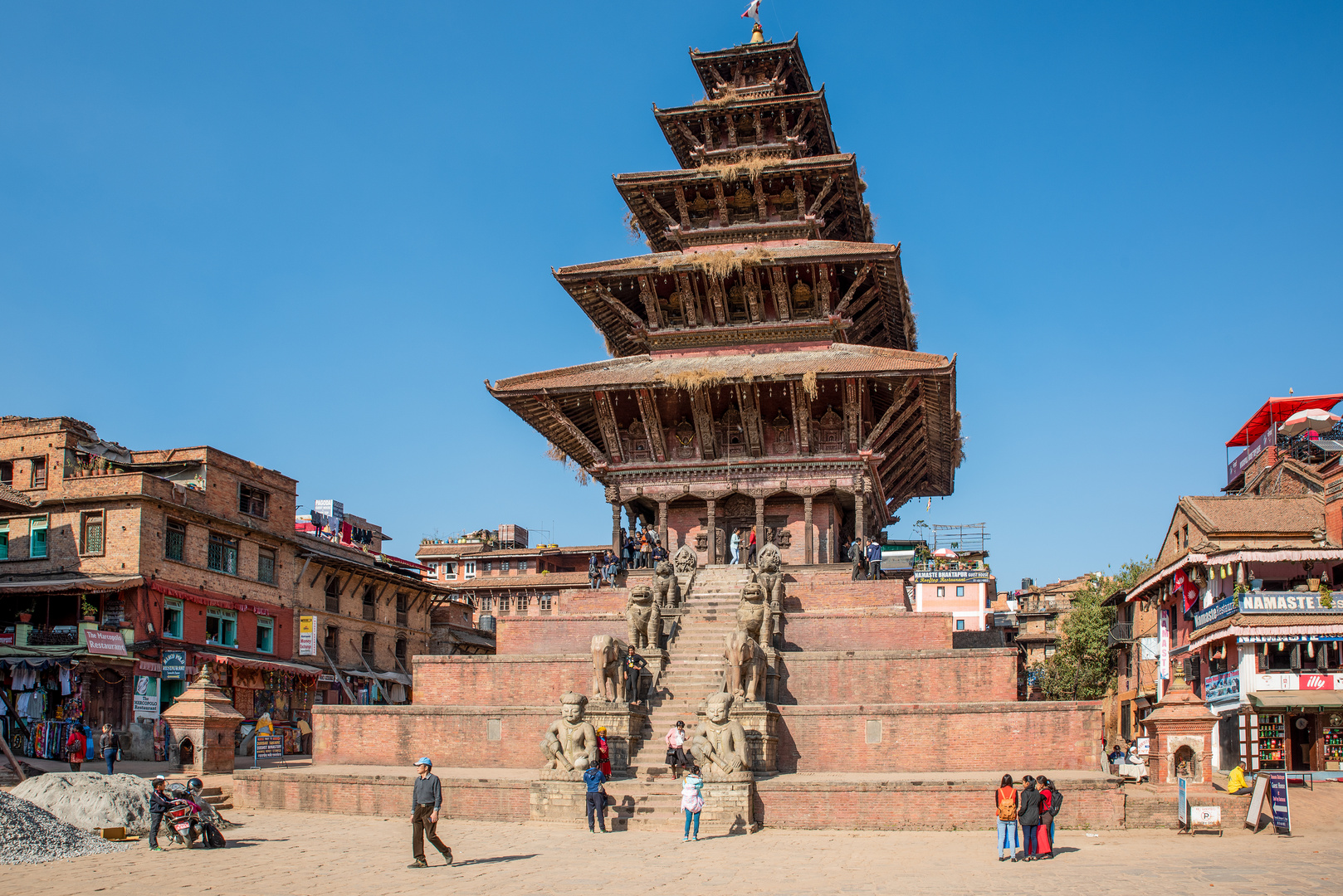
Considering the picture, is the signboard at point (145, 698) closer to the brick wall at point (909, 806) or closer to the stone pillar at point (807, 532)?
the stone pillar at point (807, 532)

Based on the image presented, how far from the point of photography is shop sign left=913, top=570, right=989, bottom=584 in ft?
248

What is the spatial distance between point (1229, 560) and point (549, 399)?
24.0 meters

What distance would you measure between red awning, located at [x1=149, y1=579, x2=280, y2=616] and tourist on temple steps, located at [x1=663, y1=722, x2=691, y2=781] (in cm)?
2545

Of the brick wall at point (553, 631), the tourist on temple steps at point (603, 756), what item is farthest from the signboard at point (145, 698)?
the tourist on temple steps at point (603, 756)

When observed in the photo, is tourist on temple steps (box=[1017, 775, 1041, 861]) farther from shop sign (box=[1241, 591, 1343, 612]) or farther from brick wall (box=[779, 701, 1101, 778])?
shop sign (box=[1241, 591, 1343, 612])

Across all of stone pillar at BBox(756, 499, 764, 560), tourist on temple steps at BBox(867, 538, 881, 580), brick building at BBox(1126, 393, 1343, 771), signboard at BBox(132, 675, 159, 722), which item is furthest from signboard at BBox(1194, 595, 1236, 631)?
signboard at BBox(132, 675, 159, 722)

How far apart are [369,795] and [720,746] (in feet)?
22.8

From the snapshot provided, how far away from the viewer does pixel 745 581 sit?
30031 mm

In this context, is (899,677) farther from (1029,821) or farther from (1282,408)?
(1282,408)

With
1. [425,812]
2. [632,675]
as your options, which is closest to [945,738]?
[632,675]

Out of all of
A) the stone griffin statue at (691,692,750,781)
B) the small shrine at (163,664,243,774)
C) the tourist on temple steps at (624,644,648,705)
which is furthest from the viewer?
the small shrine at (163,664,243,774)

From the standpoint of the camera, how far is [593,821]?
19.3 m

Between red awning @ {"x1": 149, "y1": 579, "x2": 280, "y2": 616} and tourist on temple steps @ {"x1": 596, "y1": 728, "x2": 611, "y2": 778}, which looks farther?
red awning @ {"x1": 149, "y1": 579, "x2": 280, "y2": 616}

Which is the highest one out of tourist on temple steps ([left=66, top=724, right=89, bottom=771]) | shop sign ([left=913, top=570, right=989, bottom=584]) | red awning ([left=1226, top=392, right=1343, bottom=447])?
red awning ([left=1226, top=392, right=1343, bottom=447])
